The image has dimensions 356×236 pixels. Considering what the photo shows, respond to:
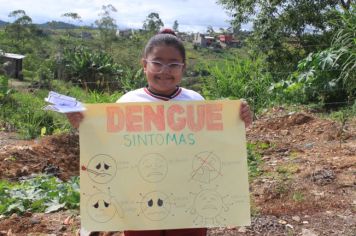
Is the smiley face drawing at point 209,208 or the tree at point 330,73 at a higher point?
the tree at point 330,73

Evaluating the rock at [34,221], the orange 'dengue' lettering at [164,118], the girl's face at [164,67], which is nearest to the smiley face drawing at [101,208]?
the orange 'dengue' lettering at [164,118]

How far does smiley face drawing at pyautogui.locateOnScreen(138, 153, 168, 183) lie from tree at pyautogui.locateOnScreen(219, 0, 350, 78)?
9.39 m

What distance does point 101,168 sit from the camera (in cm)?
204

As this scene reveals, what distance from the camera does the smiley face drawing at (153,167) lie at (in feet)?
6.76

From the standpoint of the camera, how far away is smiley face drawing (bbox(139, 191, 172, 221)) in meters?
2.06

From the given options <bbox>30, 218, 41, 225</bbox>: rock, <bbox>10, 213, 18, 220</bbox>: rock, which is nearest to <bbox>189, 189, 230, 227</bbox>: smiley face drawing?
<bbox>30, 218, 41, 225</bbox>: rock

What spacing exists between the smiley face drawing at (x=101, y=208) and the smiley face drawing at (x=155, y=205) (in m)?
0.13

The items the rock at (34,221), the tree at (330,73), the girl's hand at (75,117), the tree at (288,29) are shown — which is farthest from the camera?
the tree at (288,29)

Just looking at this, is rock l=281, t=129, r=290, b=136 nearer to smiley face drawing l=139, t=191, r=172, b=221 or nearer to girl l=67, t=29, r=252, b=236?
girl l=67, t=29, r=252, b=236

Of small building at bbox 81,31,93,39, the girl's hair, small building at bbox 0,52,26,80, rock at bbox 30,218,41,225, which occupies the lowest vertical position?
rock at bbox 30,218,41,225

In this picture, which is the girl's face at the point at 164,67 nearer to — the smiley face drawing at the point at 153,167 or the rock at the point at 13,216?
the smiley face drawing at the point at 153,167

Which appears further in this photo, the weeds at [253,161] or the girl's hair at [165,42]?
the weeds at [253,161]

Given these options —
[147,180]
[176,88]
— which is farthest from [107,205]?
[176,88]

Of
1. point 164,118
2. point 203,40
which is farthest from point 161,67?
point 203,40
